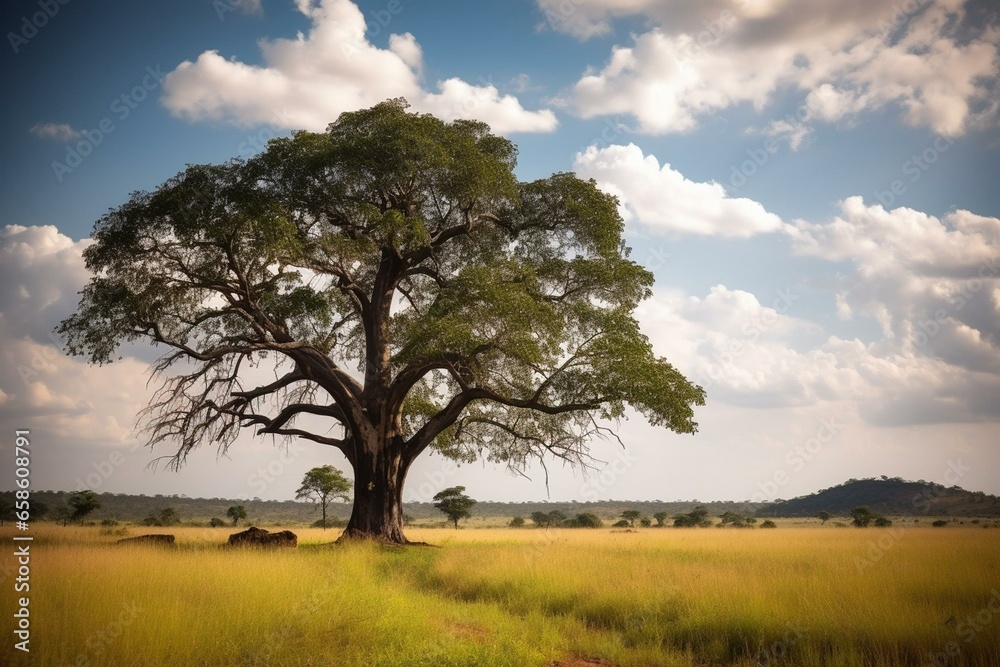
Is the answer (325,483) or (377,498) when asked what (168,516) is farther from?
(377,498)

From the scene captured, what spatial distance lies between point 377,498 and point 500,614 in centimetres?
1065

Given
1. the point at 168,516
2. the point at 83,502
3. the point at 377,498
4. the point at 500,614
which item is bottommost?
the point at 168,516

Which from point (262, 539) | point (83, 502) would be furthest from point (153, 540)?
point (83, 502)

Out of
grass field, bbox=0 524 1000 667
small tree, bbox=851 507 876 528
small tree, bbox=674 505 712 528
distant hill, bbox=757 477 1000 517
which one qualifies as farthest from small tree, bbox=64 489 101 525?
distant hill, bbox=757 477 1000 517

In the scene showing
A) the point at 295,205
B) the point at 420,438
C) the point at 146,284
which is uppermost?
the point at 295,205

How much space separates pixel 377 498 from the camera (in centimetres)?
1927

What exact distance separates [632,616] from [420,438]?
1197cm

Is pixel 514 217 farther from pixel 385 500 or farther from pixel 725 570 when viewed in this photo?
pixel 725 570


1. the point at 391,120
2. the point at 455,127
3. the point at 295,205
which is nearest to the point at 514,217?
the point at 455,127

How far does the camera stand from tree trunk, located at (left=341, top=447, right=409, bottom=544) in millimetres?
19031

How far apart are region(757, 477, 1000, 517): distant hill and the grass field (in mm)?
Answer: 82719

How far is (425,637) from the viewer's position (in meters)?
7.09

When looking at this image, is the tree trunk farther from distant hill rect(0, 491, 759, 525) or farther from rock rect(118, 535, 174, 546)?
distant hill rect(0, 491, 759, 525)

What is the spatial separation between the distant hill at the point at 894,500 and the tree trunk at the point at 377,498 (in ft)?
269
